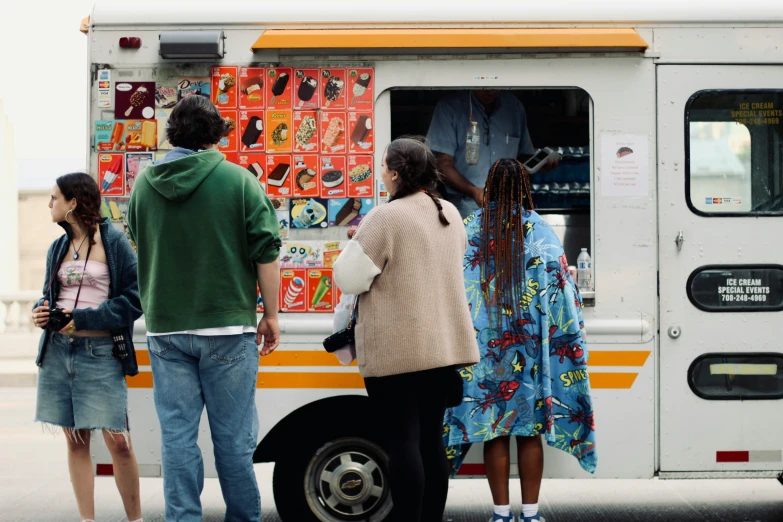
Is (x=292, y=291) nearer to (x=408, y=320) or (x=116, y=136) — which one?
(x=408, y=320)

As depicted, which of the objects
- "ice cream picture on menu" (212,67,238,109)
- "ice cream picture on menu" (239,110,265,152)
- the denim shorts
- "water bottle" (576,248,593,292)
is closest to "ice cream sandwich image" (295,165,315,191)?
"ice cream picture on menu" (239,110,265,152)

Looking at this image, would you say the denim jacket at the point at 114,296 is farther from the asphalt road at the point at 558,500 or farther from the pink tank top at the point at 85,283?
the asphalt road at the point at 558,500

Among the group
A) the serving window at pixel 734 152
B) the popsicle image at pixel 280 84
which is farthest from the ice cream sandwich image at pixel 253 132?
the serving window at pixel 734 152

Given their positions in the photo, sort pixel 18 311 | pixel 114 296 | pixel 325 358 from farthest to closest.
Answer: pixel 18 311 → pixel 325 358 → pixel 114 296

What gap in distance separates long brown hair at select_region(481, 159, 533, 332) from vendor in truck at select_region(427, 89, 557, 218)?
0.52m

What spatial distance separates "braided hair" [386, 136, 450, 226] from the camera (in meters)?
3.91

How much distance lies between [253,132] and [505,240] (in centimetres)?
134

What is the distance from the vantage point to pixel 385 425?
387 cm

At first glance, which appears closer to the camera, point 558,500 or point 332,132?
point 332,132

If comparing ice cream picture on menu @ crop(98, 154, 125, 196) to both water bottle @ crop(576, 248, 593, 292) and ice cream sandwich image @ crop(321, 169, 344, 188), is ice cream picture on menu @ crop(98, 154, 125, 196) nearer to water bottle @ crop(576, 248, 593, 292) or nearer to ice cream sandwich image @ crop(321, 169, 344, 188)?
ice cream sandwich image @ crop(321, 169, 344, 188)

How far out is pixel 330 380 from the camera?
4.57 meters

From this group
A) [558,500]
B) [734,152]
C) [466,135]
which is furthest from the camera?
[558,500]

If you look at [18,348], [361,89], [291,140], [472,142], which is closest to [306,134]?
[291,140]

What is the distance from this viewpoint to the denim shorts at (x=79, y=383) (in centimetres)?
437
